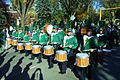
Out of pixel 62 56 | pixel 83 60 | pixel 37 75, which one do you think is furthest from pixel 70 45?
pixel 83 60

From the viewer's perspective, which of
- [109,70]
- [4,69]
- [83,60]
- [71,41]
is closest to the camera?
[83,60]

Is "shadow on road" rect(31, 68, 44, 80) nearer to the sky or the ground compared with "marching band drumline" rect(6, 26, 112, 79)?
nearer to the ground

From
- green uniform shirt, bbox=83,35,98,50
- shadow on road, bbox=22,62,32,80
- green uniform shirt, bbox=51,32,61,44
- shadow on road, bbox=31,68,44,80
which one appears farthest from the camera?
green uniform shirt, bbox=51,32,61,44

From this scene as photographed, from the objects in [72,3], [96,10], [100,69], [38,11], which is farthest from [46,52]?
[96,10]

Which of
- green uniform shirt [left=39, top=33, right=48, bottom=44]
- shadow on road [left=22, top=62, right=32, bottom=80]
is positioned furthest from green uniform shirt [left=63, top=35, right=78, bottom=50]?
green uniform shirt [left=39, top=33, right=48, bottom=44]

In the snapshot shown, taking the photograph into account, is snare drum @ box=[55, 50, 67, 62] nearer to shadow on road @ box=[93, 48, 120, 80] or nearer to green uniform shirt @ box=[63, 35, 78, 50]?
green uniform shirt @ box=[63, 35, 78, 50]

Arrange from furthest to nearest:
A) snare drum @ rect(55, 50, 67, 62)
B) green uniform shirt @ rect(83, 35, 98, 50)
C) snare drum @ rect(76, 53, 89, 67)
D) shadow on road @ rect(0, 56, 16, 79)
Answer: shadow on road @ rect(0, 56, 16, 79) < snare drum @ rect(55, 50, 67, 62) < green uniform shirt @ rect(83, 35, 98, 50) < snare drum @ rect(76, 53, 89, 67)

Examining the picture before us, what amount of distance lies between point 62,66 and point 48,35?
16.0 ft

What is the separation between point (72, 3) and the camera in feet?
137

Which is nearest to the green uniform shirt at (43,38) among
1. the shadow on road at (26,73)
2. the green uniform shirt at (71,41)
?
the shadow on road at (26,73)

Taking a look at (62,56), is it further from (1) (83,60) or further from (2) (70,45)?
(1) (83,60)

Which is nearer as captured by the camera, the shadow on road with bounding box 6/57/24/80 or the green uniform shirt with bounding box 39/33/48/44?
the shadow on road with bounding box 6/57/24/80

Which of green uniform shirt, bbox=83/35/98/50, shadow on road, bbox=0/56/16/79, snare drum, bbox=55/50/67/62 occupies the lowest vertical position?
shadow on road, bbox=0/56/16/79

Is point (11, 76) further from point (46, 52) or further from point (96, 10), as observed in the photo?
point (96, 10)
